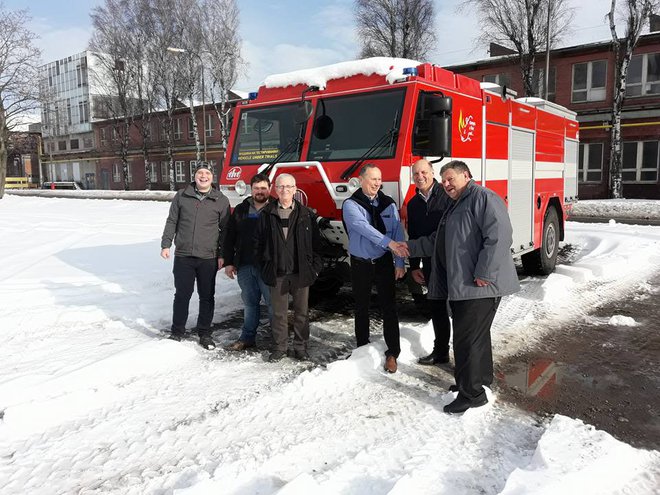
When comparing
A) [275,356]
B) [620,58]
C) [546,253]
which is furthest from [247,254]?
[620,58]

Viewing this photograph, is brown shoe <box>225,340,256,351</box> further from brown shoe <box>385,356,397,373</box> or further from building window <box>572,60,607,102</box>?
building window <box>572,60,607,102</box>

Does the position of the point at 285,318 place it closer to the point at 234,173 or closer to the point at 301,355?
the point at 301,355

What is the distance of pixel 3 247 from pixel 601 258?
12.6m

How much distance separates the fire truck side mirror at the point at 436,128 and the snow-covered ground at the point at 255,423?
1875mm

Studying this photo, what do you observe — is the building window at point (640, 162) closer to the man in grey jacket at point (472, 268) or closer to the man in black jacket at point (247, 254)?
the man in black jacket at point (247, 254)

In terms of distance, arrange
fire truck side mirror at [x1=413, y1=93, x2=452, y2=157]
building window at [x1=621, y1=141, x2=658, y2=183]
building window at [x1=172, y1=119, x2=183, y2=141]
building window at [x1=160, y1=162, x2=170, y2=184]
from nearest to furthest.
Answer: fire truck side mirror at [x1=413, y1=93, x2=452, y2=157] → building window at [x1=621, y1=141, x2=658, y2=183] → building window at [x1=172, y1=119, x2=183, y2=141] → building window at [x1=160, y1=162, x2=170, y2=184]

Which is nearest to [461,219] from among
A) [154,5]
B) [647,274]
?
[647,274]

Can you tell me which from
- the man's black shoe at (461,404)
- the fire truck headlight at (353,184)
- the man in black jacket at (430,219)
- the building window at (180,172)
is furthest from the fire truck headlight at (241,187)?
the building window at (180,172)

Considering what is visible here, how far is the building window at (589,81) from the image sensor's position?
26342 mm

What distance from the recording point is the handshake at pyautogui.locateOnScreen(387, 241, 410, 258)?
454 centimetres

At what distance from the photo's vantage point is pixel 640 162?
82.6 feet

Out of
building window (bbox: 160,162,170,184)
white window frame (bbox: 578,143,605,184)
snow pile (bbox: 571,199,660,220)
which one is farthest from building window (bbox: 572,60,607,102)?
building window (bbox: 160,162,170,184)

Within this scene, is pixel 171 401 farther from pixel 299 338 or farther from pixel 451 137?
pixel 451 137

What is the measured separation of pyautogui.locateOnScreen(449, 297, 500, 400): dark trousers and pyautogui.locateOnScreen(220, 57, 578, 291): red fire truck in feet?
5.56
